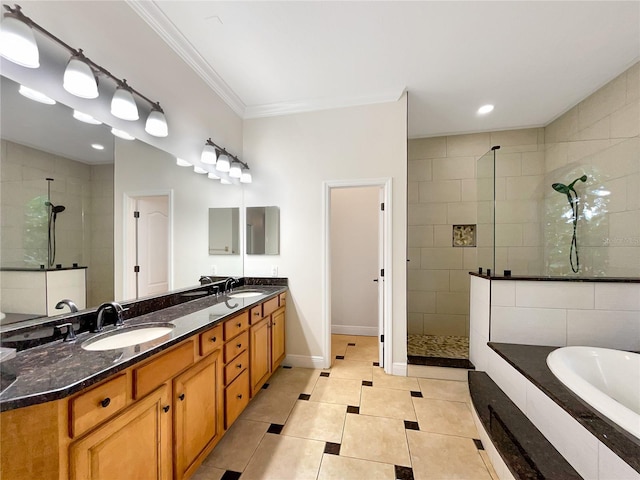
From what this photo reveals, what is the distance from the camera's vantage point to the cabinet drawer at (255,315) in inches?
80.1

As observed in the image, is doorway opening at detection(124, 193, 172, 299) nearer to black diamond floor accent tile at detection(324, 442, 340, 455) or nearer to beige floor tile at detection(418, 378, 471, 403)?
black diamond floor accent tile at detection(324, 442, 340, 455)

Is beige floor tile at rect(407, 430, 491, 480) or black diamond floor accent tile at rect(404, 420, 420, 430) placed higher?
beige floor tile at rect(407, 430, 491, 480)

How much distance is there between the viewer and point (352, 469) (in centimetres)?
151

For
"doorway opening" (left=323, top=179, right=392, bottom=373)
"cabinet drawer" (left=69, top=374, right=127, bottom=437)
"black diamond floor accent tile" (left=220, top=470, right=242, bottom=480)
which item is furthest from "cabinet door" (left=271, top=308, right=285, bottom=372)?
"cabinet drawer" (left=69, top=374, right=127, bottom=437)

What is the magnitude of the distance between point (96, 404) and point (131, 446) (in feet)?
0.94

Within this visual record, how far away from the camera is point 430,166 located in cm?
357

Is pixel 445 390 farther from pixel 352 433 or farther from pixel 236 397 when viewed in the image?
pixel 236 397

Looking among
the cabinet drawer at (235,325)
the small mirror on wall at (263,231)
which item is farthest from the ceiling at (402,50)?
the cabinet drawer at (235,325)

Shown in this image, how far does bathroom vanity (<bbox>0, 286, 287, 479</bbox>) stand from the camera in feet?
2.54

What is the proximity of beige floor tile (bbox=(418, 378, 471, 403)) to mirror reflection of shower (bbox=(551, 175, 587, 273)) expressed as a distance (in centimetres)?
150

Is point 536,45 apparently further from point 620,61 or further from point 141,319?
point 141,319

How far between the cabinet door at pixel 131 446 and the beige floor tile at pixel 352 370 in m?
1.72

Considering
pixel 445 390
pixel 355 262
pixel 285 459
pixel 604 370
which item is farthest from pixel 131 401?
pixel 355 262

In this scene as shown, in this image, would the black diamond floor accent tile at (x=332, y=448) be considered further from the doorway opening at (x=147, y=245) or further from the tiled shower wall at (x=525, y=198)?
the tiled shower wall at (x=525, y=198)
